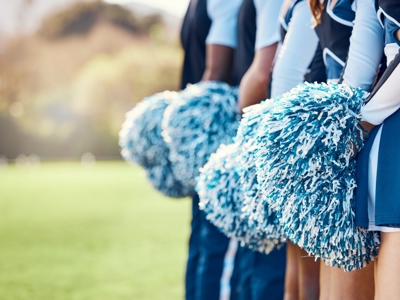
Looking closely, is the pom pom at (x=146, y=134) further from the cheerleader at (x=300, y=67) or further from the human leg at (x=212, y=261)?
the cheerleader at (x=300, y=67)

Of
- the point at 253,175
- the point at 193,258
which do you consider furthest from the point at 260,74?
the point at 193,258

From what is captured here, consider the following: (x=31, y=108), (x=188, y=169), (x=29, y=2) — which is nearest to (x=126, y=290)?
(x=188, y=169)

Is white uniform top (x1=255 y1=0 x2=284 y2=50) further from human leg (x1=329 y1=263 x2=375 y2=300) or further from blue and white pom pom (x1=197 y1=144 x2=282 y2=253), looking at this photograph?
human leg (x1=329 y1=263 x2=375 y2=300)

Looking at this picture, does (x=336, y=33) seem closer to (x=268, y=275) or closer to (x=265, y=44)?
(x=265, y=44)

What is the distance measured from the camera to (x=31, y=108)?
2617 cm

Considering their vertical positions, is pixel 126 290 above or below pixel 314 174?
below

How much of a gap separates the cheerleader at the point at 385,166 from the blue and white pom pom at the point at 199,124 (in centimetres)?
103

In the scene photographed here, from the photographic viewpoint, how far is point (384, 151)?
1.31 meters

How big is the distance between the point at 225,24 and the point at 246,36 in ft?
0.82

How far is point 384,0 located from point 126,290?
112 inches

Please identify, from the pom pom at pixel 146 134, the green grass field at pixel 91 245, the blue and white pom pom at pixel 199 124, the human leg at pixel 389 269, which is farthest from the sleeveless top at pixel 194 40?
the human leg at pixel 389 269

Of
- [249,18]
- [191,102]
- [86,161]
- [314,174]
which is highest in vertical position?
[86,161]

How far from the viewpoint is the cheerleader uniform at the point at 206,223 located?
2.64 meters

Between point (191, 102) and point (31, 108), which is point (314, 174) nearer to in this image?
point (191, 102)
